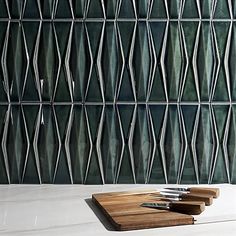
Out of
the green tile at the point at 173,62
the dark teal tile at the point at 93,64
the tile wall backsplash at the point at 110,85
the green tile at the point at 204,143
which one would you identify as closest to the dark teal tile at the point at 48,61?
the tile wall backsplash at the point at 110,85

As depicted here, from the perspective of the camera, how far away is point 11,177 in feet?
4.88

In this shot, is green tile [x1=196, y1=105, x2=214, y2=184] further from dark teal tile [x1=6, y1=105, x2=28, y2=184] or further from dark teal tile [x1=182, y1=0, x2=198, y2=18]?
dark teal tile [x1=6, y1=105, x2=28, y2=184]

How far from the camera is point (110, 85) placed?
148cm

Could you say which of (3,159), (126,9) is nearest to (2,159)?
(3,159)

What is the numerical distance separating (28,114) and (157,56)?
0.42 m

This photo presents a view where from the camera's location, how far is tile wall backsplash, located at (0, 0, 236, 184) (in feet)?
4.84

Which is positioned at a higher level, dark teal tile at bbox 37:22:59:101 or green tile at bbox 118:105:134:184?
dark teal tile at bbox 37:22:59:101

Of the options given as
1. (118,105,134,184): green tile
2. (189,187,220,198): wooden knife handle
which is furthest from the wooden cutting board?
(118,105,134,184): green tile

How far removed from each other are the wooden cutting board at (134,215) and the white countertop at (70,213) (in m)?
0.01

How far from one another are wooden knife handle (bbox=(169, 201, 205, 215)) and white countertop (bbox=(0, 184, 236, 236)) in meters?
0.02

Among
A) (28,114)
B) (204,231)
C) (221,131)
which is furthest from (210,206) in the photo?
(28,114)

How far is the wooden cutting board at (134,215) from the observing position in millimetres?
984

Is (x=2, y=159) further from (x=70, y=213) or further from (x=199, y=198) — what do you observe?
(x=199, y=198)

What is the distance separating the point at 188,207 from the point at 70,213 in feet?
0.89
